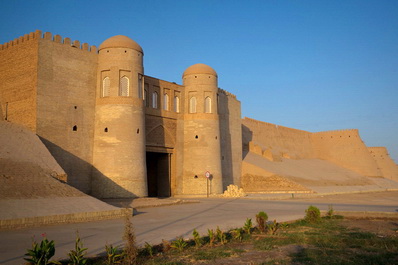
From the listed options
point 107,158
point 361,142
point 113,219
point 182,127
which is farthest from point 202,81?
point 361,142

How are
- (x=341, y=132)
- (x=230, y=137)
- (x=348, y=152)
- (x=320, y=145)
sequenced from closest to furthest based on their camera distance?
1. (x=230, y=137)
2. (x=348, y=152)
3. (x=341, y=132)
4. (x=320, y=145)

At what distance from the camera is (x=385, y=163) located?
51.3 m

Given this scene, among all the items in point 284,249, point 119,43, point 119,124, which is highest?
point 119,43

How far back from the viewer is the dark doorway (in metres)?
25.0

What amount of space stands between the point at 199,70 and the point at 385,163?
35208mm

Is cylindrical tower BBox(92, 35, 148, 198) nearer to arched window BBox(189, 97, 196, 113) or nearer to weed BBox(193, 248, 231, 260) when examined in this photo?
arched window BBox(189, 97, 196, 113)

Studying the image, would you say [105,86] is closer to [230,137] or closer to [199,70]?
[199,70]

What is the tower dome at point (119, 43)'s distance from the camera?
2056cm

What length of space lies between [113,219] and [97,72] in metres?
11.0

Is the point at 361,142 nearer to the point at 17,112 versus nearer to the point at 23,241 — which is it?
the point at 17,112

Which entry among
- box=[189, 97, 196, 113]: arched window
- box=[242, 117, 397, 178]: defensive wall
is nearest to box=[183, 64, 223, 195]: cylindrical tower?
box=[189, 97, 196, 113]: arched window

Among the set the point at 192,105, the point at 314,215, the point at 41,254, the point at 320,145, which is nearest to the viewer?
the point at 41,254

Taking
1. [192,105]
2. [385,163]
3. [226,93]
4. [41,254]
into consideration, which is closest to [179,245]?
[41,254]

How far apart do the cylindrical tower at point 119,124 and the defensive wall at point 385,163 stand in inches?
1544
